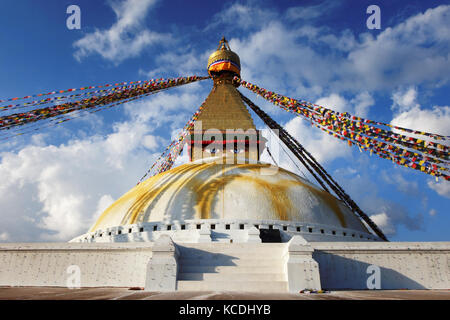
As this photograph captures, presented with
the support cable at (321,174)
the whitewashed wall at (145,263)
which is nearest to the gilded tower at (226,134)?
the support cable at (321,174)

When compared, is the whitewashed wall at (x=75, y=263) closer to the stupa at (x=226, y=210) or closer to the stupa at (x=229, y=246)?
the stupa at (x=229, y=246)

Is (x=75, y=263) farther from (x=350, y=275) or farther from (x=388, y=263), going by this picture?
(x=388, y=263)

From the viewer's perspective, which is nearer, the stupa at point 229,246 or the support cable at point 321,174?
the stupa at point 229,246

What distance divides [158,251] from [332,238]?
23.5ft

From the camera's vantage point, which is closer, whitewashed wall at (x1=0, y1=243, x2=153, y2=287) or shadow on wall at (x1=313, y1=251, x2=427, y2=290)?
shadow on wall at (x1=313, y1=251, x2=427, y2=290)

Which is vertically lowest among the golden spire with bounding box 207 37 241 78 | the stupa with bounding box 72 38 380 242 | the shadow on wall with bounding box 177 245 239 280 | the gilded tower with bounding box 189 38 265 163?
the shadow on wall with bounding box 177 245 239 280

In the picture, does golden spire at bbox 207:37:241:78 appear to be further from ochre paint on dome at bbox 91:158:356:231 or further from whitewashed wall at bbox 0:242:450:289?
whitewashed wall at bbox 0:242:450:289

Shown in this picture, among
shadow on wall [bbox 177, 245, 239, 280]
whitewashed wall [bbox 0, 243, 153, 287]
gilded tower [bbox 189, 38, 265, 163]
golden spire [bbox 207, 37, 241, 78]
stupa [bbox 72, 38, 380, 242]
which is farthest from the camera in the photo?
golden spire [bbox 207, 37, 241, 78]

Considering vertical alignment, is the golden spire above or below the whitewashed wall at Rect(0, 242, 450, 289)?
above

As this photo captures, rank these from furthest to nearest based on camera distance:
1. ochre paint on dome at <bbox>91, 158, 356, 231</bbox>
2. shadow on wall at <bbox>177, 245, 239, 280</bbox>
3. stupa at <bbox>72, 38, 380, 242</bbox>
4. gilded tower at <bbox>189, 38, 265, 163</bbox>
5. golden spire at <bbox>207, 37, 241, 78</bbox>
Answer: golden spire at <bbox>207, 37, 241, 78</bbox>, gilded tower at <bbox>189, 38, 265, 163</bbox>, ochre paint on dome at <bbox>91, 158, 356, 231</bbox>, stupa at <bbox>72, 38, 380, 242</bbox>, shadow on wall at <bbox>177, 245, 239, 280</bbox>

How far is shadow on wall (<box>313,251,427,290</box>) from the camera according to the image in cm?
980

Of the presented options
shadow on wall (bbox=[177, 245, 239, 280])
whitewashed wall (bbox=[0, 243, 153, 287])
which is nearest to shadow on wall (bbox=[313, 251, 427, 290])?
shadow on wall (bbox=[177, 245, 239, 280])

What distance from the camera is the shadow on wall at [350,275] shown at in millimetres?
9798
